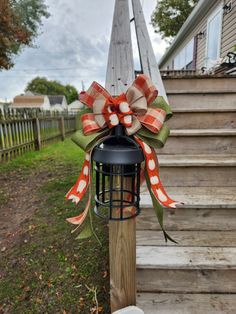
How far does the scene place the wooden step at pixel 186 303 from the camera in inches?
39.2

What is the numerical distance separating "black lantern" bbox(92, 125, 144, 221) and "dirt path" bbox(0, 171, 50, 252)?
1.47 metres

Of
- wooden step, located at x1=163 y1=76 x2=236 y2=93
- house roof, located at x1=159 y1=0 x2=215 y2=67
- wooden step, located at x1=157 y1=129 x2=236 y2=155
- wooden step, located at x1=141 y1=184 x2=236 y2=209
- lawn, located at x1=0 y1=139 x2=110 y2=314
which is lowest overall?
lawn, located at x1=0 y1=139 x2=110 y2=314

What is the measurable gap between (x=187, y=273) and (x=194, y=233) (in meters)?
0.25

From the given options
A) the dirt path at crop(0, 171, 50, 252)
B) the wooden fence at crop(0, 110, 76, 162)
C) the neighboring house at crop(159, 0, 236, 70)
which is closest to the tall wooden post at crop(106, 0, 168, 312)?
the dirt path at crop(0, 171, 50, 252)

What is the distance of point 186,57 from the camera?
322 inches

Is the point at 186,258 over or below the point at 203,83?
below

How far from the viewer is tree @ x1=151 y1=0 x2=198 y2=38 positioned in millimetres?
12664

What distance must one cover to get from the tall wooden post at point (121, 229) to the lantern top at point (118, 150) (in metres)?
0.16

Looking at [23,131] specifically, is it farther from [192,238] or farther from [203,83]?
[192,238]

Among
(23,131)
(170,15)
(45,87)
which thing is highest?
(170,15)

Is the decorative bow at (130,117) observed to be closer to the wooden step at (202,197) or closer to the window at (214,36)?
the wooden step at (202,197)

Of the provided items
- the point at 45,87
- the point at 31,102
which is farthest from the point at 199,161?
the point at 45,87

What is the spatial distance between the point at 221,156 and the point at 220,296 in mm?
891

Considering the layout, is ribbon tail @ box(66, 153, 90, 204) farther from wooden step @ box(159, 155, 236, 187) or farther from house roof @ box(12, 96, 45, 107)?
house roof @ box(12, 96, 45, 107)
